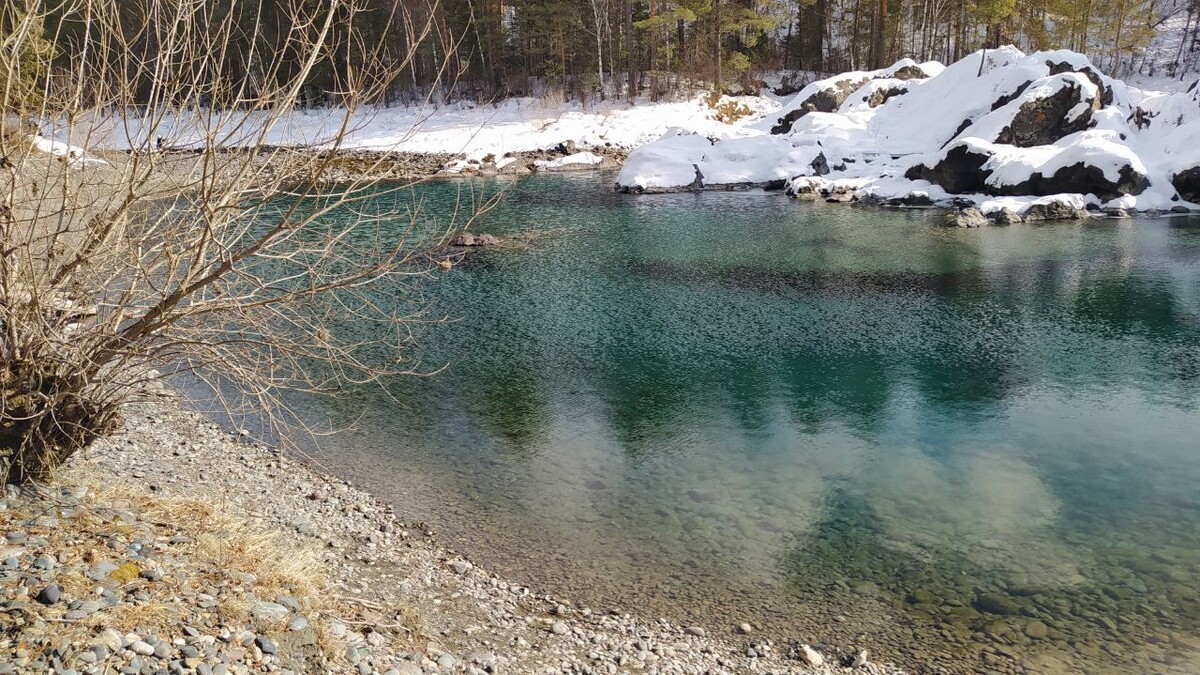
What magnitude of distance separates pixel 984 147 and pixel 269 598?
31028 millimetres

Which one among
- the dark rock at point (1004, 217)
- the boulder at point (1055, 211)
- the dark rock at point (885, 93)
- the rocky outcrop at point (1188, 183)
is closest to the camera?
the dark rock at point (1004, 217)

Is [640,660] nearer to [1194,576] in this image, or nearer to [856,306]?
[1194,576]

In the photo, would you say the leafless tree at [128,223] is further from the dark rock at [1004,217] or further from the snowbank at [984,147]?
the snowbank at [984,147]

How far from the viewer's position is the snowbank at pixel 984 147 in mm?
28641

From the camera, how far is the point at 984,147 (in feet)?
101

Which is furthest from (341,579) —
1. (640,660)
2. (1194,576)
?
(1194,576)

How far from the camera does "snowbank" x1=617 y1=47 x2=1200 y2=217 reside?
2864 centimetres

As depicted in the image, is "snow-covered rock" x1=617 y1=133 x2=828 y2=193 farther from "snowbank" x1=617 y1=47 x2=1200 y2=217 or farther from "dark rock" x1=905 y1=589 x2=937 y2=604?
"dark rock" x1=905 y1=589 x2=937 y2=604

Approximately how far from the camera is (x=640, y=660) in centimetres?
670

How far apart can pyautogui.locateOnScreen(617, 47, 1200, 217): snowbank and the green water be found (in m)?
8.39

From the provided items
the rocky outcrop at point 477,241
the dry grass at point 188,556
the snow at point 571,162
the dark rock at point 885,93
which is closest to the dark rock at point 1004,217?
the dark rock at point 885,93

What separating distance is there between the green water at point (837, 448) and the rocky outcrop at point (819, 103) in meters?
23.4

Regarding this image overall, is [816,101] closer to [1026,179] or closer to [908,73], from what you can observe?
[908,73]

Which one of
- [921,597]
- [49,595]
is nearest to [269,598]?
[49,595]
